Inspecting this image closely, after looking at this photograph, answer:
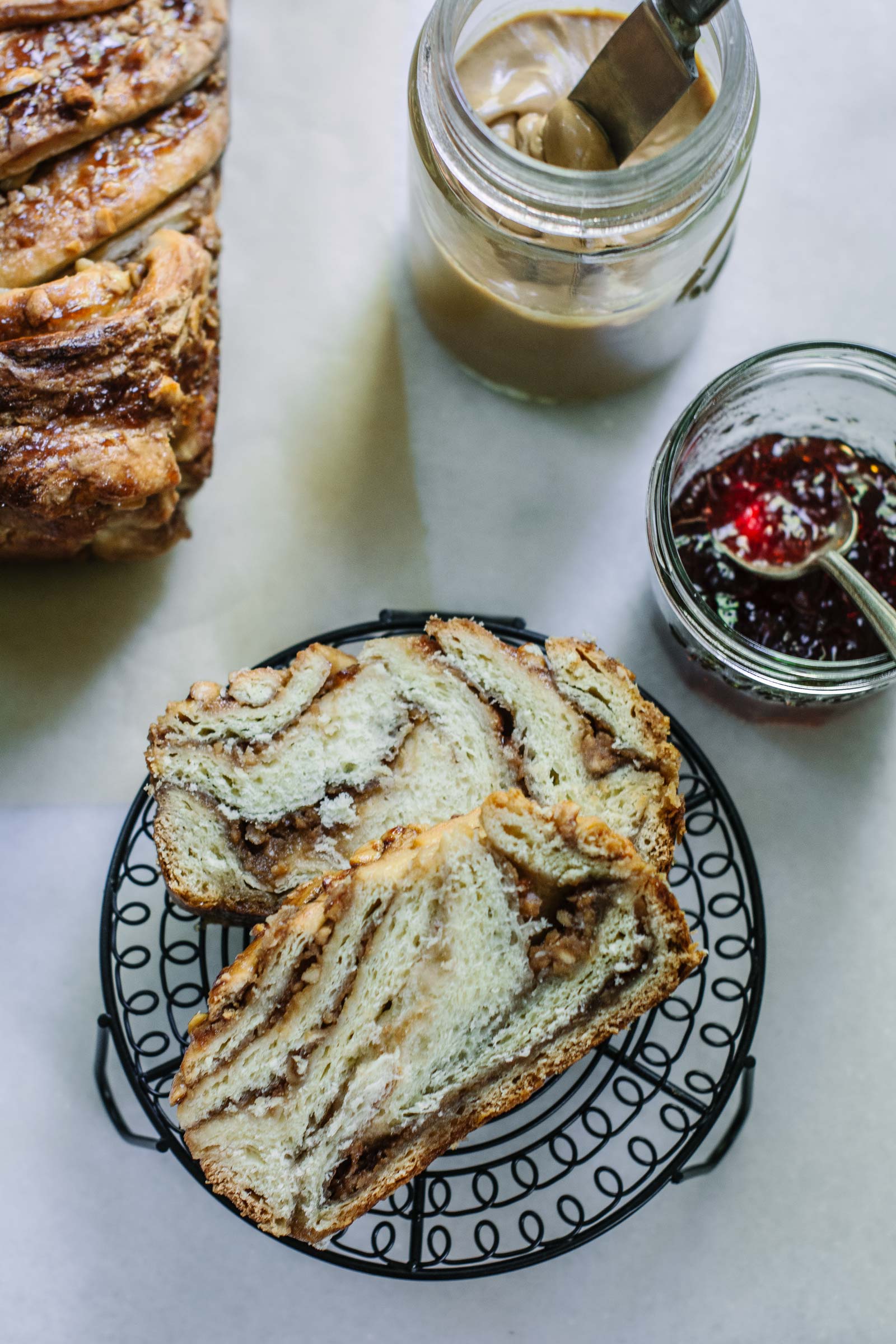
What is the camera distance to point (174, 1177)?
2377mm

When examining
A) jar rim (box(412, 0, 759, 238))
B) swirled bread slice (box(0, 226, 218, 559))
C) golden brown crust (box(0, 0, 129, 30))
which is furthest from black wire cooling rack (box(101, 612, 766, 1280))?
golden brown crust (box(0, 0, 129, 30))

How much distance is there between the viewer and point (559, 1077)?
2.32 m

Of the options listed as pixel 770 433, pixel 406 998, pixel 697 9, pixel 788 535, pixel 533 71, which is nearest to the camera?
pixel 697 9

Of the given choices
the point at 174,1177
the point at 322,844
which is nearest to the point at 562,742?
the point at 322,844

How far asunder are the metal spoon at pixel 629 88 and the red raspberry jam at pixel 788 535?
70cm

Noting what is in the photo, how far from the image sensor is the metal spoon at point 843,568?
6.85ft

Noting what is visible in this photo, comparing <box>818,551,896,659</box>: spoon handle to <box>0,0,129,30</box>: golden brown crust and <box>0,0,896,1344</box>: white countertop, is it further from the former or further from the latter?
<box>0,0,129,30</box>: golden brown crust

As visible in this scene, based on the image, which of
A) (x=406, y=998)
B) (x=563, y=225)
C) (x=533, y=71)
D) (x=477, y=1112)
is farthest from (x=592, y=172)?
(x=477, y=1112)

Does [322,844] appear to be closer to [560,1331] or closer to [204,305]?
[204,305]

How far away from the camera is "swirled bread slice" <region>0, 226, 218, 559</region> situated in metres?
1.97

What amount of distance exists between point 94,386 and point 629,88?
1.09 metres

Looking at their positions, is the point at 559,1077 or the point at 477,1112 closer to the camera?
the point at 477,1112

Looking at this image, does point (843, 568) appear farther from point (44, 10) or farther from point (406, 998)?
point (44, 10)

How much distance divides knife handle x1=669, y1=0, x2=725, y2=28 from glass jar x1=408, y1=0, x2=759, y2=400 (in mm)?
117
